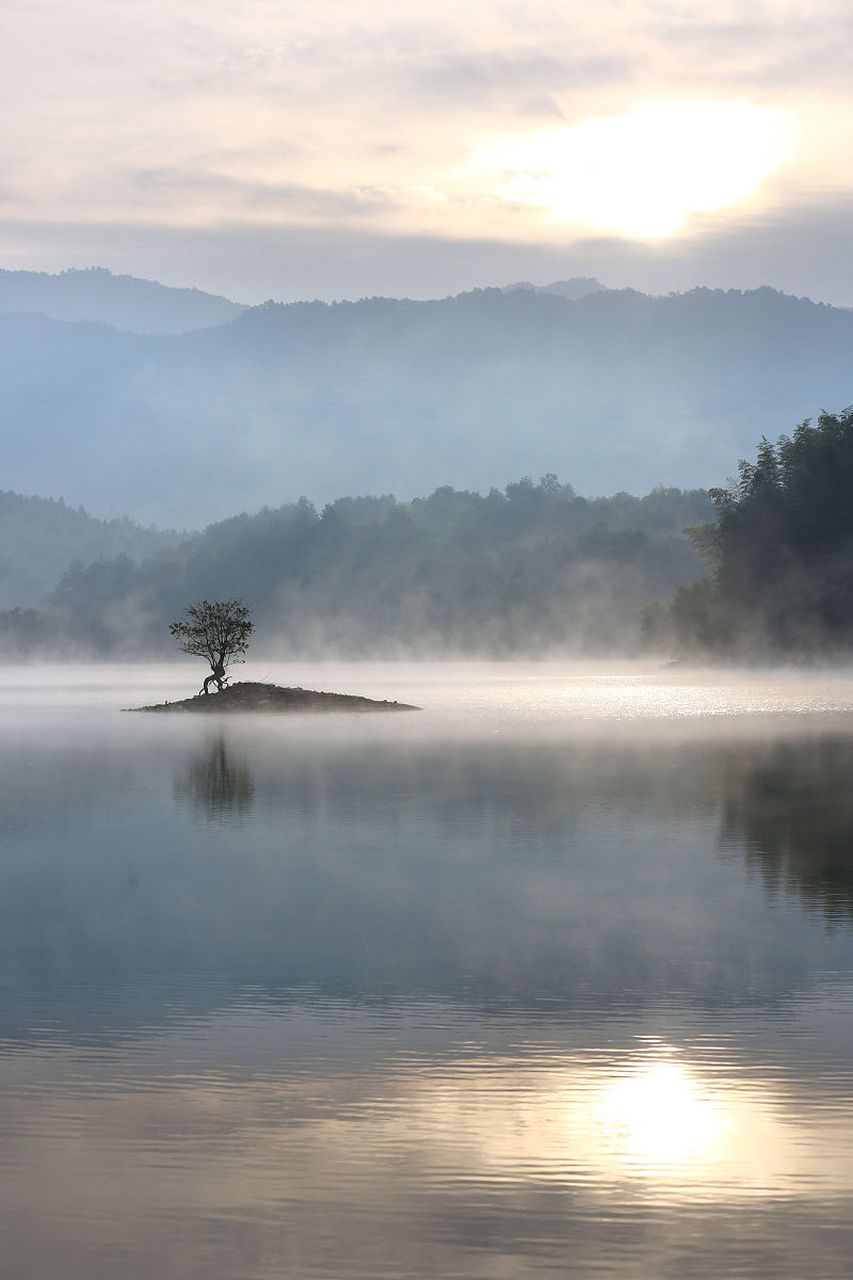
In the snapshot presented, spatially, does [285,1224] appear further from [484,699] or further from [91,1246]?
[484,699]

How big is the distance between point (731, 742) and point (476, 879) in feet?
108

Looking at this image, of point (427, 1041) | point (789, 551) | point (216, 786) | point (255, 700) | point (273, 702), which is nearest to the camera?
point (427, 1041)

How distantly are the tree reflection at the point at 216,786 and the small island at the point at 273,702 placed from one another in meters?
27.2

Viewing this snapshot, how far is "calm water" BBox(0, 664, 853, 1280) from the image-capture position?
9.28 m

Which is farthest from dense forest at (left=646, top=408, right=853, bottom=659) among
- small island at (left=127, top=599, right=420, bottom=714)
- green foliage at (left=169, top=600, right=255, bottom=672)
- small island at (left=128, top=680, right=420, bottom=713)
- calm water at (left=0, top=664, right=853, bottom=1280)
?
calm water at (left=0, top=664, right=853, bottom=1280)

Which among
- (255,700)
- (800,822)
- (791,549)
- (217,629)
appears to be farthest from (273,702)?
(791,549)

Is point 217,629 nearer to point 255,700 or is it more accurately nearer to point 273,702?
point 255,700

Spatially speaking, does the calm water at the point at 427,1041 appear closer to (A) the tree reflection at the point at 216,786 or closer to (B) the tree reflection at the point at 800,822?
(B) the tree reflection at the point at 800,822

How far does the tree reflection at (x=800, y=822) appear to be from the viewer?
22859mm

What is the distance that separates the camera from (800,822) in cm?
3092

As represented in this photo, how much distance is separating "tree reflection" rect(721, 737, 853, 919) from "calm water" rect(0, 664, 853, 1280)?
14cm

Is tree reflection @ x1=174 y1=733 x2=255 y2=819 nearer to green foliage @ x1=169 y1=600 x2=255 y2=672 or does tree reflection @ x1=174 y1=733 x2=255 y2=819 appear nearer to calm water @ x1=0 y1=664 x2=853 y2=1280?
calm water @ x1=0 y1=664 x2=853 y2=1280

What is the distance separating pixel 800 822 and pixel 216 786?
14.5 meters

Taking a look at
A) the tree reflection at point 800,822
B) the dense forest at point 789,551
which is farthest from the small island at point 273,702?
the dense forest at point 789,551
